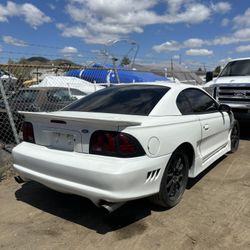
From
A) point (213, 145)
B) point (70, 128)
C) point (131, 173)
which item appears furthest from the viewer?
point (213, 145)

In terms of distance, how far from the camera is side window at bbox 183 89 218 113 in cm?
476

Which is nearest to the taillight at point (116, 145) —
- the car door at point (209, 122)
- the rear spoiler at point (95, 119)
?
the rear spoiler at point (95, 119)

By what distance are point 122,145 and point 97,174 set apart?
0.39 metres

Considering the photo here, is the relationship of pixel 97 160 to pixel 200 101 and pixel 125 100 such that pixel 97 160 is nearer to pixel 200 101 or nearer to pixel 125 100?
pixel 125 100

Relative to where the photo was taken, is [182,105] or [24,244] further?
[182,105]

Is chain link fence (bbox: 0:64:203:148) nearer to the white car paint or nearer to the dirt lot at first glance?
the dirt lot

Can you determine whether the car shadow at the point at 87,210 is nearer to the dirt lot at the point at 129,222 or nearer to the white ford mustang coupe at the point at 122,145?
the dirt lot at the point at 129,222

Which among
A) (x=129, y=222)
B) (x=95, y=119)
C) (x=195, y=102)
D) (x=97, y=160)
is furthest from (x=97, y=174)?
(x=195, y=102)

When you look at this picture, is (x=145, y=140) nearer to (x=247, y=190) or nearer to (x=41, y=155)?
(x=41, y=155)

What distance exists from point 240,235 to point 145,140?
1.42 meters

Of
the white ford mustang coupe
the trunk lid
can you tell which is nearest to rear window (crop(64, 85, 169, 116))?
the white ford mustang coupe

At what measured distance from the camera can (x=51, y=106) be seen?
791cm

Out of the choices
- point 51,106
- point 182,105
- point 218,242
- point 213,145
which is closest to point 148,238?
point 218,242

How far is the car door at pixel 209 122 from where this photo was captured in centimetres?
473
